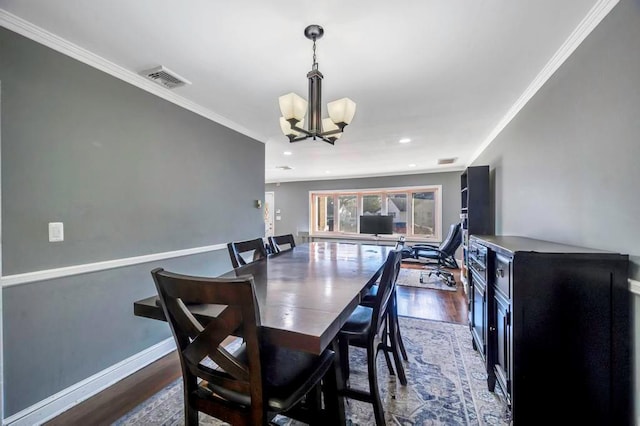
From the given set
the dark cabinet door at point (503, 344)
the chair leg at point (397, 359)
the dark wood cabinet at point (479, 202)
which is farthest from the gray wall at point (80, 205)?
the dark wood cabinet at point (479, 202)

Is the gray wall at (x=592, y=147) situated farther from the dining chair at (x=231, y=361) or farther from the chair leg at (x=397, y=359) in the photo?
the dining chair at (x=231, y=361)

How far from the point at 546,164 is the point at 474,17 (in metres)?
1.23

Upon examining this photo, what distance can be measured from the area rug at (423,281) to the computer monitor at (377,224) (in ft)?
3.99

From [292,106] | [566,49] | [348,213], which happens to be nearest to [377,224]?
[348,213]

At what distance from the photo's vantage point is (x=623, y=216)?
1.25 m

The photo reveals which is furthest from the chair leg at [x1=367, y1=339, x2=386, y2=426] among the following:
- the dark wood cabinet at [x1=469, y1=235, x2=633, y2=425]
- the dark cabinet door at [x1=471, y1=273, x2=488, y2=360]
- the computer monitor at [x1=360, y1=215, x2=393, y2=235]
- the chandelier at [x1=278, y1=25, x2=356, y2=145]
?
the computer monitor at [x1=360, y1=215, x2=393, y2=235]

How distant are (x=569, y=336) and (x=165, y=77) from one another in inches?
121

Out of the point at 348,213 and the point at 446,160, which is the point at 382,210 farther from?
the point at 446,160

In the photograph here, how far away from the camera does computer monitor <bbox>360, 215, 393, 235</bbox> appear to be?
21.5 feet

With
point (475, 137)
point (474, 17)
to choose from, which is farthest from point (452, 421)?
point (475, 137)

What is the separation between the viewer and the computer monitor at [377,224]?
655 cm

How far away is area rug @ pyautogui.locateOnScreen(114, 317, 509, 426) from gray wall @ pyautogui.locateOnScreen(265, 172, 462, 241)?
4499 millimetres

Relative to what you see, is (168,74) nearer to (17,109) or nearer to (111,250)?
(17,109)

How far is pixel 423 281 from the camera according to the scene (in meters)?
4.87
